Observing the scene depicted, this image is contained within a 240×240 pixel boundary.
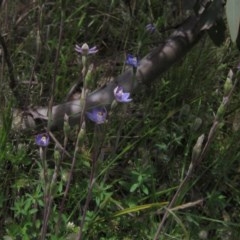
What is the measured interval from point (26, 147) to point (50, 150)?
0.11m

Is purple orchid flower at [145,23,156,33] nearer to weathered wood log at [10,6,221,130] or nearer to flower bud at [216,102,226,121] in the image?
weathered wood log at [10,6,221,130]

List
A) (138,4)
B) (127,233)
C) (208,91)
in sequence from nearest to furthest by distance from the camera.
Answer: (127,233) → (208,91) → (138,4)

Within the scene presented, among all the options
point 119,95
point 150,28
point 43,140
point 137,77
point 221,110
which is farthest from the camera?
point 150,28

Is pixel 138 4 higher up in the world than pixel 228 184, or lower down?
higher up

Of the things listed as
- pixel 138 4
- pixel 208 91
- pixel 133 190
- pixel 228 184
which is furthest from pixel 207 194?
pixel 138 4

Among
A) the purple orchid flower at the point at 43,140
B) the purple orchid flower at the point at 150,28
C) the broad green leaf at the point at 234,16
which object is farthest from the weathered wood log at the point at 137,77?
the broad green leaf at the point at 234,16

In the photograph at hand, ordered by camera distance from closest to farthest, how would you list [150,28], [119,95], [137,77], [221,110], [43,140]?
[221,110], [119,95], [43,140], [137,77], [150,28]

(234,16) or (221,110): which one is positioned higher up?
(234,16)

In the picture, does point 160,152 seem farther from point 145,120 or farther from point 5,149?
point 5,149

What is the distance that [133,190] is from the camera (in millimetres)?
1797

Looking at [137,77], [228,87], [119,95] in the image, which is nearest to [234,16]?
[228,87]

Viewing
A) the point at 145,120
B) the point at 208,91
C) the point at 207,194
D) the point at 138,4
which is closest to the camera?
the point at 207,194

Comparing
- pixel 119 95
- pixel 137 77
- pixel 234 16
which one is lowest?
pixel 137 77

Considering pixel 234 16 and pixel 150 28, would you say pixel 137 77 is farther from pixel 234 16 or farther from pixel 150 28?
pixel 234 16
